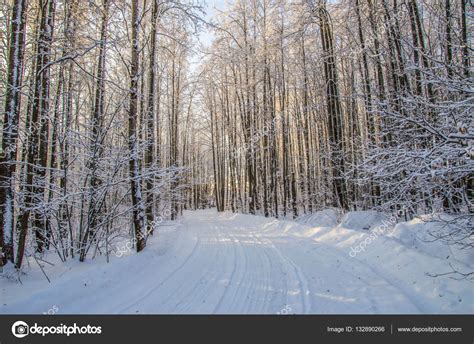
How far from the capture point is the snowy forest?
442 centimetres

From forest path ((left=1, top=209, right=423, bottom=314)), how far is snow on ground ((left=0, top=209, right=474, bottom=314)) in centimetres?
2

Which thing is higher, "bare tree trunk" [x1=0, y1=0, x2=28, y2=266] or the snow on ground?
"bare tree trunk" [x1=0, y1=0, x2=28, y2=266]

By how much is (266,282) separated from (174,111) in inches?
739

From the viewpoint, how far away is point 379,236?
21.8 feet

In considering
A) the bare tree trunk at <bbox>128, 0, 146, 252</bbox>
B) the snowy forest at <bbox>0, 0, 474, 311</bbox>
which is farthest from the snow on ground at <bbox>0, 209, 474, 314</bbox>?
the bare tree trunk at <bbox>128, 0, 146, 252</bbox>

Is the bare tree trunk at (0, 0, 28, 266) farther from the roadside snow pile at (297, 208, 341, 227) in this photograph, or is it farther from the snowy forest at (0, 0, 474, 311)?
the roadside snow pile at (297, 208, 341, 227)

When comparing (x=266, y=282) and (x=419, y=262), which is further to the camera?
(x=266, y=282)
